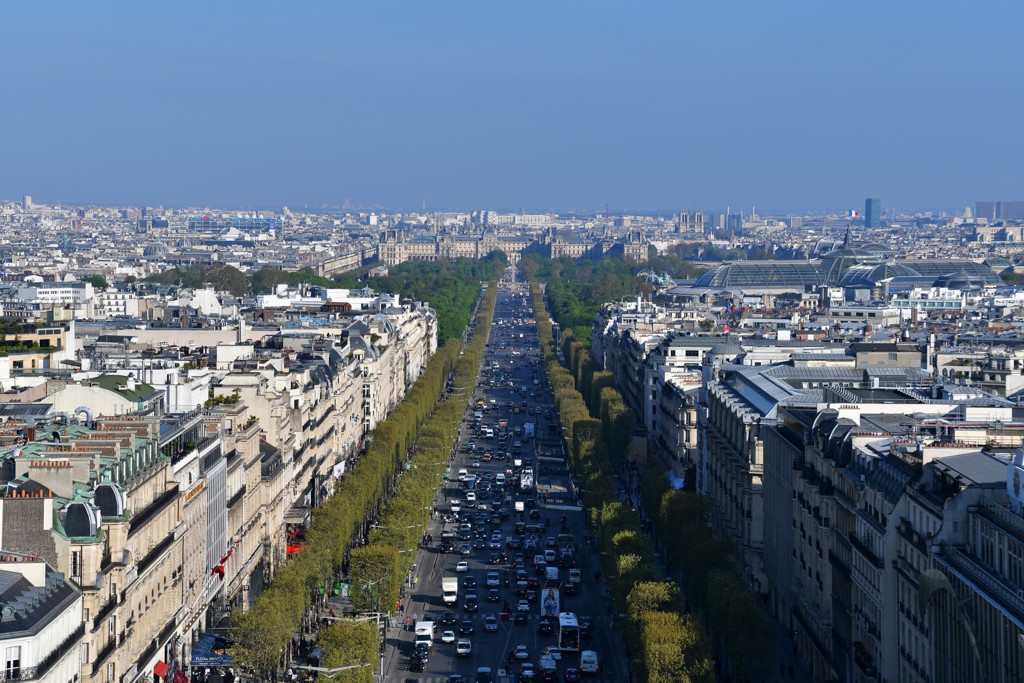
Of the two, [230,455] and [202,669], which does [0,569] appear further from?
[230,455]

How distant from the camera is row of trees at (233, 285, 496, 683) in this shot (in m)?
53.3

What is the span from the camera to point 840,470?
53250mm

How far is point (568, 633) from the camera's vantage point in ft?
200

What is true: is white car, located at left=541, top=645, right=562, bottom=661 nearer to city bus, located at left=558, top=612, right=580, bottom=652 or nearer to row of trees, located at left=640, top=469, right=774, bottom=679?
city bus, located at left=558, top=612, right=580, bottom=652

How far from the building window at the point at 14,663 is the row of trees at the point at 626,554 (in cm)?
1794

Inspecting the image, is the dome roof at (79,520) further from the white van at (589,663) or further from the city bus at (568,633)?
the city bus at (568,633)

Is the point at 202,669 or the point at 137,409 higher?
the point at 137,409

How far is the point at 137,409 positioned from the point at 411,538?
49.5ft

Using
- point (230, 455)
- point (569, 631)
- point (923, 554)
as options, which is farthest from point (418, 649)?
point (923, 554)

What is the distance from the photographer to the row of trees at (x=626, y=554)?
51000mm

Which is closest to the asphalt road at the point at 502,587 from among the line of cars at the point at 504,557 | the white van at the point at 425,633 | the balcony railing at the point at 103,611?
the line of cars at the point at 504,557

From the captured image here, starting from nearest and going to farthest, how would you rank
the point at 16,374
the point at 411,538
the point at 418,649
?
the point at 418,649
the point at 411,538
the point at 16,374

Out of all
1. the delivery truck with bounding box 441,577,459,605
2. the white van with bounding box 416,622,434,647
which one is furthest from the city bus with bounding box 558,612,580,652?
the delivery truck with bounding box 441,577,459,605

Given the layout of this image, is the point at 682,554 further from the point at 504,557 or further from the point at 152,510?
the point at 152,510
